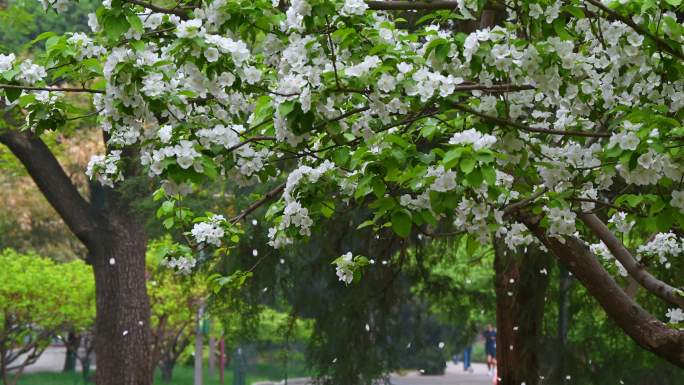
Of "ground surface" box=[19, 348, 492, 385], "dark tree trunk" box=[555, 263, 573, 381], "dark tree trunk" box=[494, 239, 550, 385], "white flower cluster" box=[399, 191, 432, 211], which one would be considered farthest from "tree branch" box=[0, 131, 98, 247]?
"ground surface" box=[19, 348, 492, 385]

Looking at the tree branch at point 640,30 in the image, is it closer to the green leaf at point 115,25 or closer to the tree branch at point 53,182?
the green leaf at point 115,25

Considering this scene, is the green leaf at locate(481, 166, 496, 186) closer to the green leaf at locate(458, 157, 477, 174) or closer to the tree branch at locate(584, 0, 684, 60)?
the green leaf at locate(458, 157, 477, 174)

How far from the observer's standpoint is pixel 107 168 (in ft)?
18.5

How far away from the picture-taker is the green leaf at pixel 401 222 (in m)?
4.30

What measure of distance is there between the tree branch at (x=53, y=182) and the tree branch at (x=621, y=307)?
9.17 meters

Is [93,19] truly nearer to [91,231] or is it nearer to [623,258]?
[623,258]

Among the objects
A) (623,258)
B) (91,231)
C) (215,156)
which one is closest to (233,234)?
(215,156)

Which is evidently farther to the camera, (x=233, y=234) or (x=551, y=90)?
(x=233, y=234)

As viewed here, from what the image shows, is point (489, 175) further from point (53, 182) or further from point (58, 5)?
point (53, 182)

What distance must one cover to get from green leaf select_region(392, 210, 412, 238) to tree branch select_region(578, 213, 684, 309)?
6.57ft

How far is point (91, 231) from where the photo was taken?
48.2 feet

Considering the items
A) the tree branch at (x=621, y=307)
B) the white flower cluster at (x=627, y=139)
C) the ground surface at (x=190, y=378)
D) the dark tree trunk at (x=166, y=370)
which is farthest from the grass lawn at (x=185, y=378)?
the white flower cluster at (x=627, y=139)

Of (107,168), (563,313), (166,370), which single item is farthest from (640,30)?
(166,370)

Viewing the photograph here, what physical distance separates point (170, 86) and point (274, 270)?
8953mm
